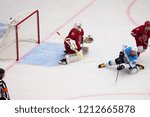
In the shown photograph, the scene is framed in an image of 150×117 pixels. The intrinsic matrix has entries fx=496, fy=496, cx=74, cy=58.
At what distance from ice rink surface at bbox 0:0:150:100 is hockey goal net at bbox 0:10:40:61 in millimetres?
189

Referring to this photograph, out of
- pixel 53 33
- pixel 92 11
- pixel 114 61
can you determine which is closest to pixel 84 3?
pixel 92 11

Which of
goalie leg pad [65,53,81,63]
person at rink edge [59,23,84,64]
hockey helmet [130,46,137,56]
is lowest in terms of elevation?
goalie leg pad [65,53,81,63]

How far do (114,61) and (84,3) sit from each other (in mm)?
3453

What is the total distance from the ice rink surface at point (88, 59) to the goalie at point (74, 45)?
115mm

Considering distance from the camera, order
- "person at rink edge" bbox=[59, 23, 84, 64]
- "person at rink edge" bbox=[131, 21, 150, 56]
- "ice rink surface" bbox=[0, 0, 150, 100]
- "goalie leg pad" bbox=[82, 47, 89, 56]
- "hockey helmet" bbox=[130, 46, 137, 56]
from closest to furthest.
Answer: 1. "ice rink surface" bbox=[0, 0, 150, 100]
2. "hockey helmet" bbox=[130, 46, 137, 56]
3. "person at rink edge" bbox=[131, 21, 150, 56]
4. "person at rink edge" bbox=[59, 23, 84, 64]
5. "goalie leg pad" bbox=[82, 47, 89, 56]

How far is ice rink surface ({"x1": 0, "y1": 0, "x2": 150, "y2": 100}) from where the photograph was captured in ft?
23.7

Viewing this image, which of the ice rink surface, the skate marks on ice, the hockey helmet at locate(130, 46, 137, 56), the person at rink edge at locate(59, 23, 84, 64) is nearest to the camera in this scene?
the ice rink surface

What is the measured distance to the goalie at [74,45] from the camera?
8.00 meters

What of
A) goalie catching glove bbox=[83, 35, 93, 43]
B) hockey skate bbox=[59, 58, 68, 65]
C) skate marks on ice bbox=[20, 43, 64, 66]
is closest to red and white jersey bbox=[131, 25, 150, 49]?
goalie catching glove bbox=[83, 35, 93, 43]

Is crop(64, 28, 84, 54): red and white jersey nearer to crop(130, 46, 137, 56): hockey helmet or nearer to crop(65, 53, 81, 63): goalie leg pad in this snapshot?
crop(65, 53, 81, 63): goalie leg pad

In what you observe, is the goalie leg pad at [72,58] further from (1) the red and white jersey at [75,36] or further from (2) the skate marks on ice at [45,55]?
(2) the skate marks on ice at [45,55]

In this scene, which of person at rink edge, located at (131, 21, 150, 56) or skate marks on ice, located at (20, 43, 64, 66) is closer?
person at rink edge, located at (131, 21, 150, 56)

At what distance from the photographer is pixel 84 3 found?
36.0 feet

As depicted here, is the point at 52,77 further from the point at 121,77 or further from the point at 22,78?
the point at 121,77
